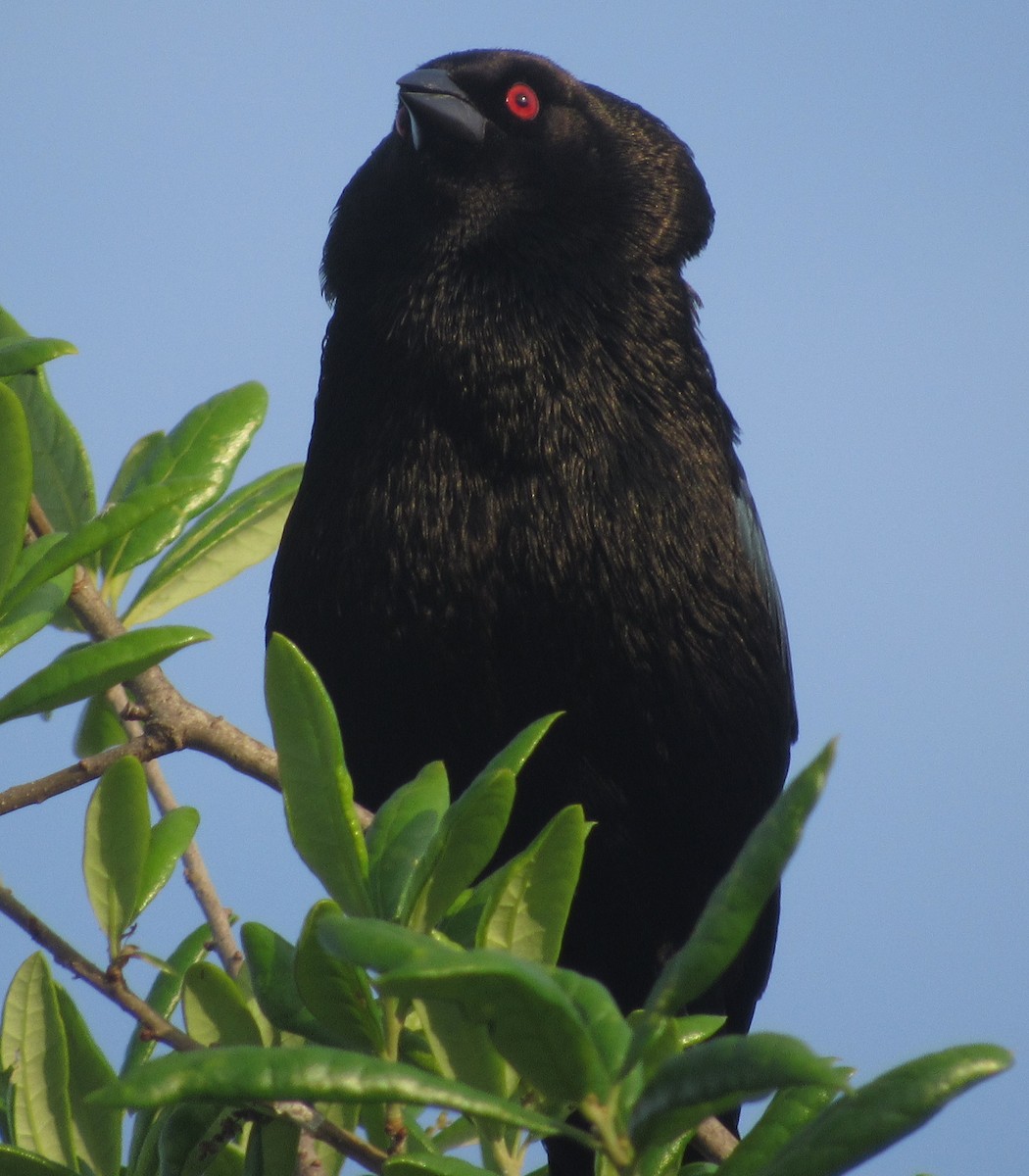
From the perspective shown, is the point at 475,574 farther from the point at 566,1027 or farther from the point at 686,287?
the point at 566,1027

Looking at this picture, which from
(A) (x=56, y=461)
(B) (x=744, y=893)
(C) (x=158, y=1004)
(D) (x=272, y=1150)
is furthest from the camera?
(A) (x=56, y=461)

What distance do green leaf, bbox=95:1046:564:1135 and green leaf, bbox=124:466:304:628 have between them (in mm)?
1352

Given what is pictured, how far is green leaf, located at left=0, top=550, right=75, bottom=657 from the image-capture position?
153cm

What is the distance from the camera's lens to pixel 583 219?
3447 mm

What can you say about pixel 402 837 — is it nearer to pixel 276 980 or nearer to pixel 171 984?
pixel 276 980

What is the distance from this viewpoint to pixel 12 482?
153 cm

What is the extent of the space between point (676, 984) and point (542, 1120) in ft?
0.46

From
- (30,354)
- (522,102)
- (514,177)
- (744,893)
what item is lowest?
(744,893)

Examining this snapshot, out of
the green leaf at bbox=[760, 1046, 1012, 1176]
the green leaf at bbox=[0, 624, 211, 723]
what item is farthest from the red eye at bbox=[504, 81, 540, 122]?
the green leaf at bbox=[760, 1046, 1012, 1176]

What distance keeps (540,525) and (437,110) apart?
112 cm

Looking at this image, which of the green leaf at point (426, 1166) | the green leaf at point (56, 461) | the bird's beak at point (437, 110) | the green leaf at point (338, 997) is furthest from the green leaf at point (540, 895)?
the bird's beak at point (437, 110)

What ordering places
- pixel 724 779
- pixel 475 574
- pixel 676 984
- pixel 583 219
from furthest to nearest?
pixel 583 219 → pixel 724 779 → pixel 475 574 → pixel 676 984

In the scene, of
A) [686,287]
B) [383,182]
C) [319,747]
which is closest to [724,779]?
[686,287]

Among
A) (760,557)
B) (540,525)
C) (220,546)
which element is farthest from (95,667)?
(760,557)
